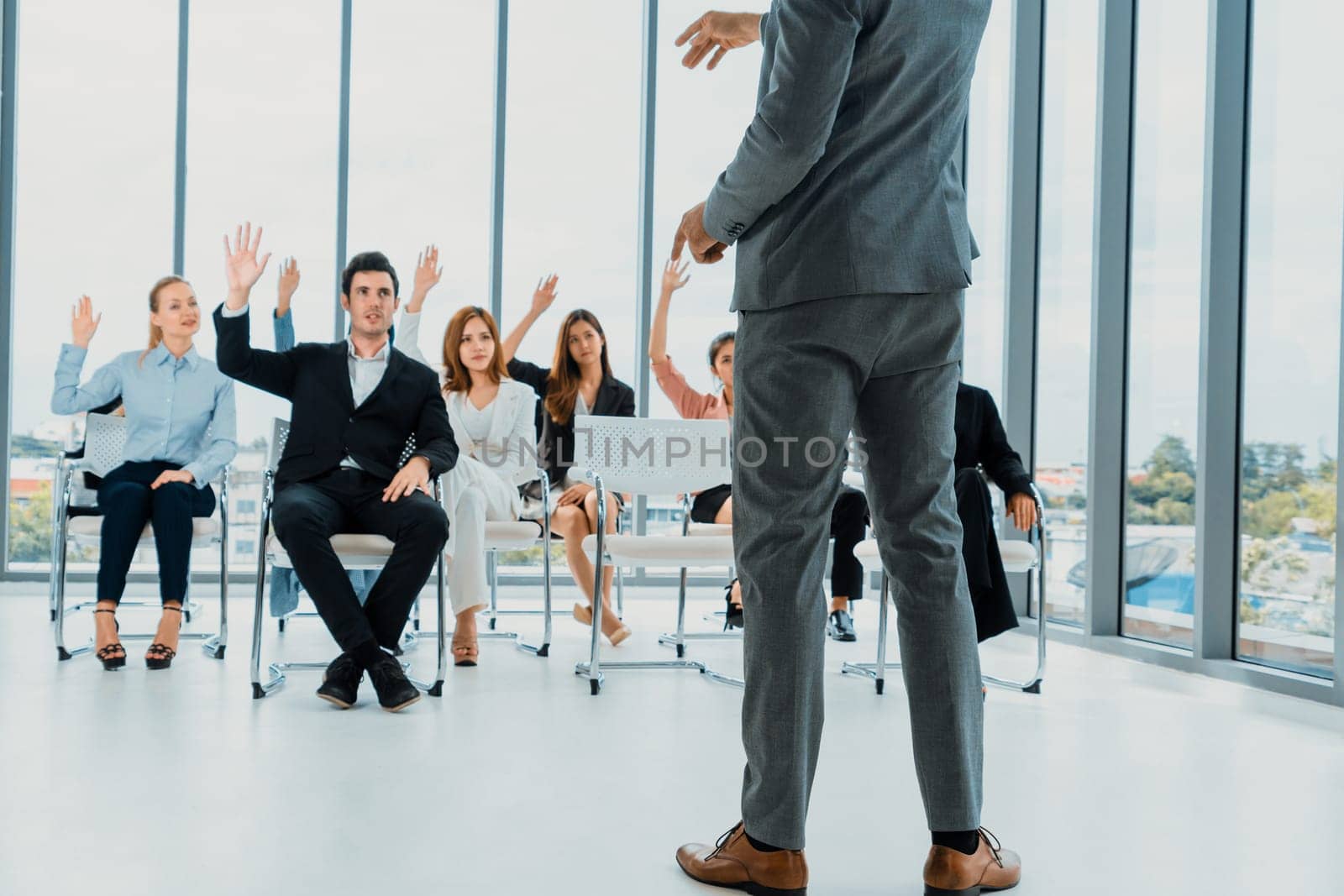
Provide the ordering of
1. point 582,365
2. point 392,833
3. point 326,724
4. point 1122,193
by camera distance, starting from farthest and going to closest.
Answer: point 582,365 < point 1122,193 < point 326,724 < point 392,833

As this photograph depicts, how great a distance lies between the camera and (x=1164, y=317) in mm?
3986

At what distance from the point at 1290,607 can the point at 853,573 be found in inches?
60.8

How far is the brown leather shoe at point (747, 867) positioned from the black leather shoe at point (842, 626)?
2762 millimetres

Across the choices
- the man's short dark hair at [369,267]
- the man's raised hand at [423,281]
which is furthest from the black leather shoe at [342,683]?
the man's raised hand at [423,281]

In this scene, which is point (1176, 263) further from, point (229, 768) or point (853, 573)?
point (229, 768)

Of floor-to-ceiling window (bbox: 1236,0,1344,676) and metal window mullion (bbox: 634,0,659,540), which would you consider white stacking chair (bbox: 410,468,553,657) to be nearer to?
metal window mullion (bbox: 634,0,659,540)

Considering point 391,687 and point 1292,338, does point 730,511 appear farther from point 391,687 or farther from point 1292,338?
point 1292,338

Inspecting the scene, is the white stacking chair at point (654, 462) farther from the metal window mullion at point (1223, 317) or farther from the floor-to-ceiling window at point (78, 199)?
the floor-to-ceiling window at point (78, 199)

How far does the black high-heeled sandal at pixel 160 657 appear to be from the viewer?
338cm

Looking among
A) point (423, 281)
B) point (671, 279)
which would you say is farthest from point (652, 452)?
point (423, 281)

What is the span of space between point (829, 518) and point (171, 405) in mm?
3128

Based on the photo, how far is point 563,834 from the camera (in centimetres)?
181

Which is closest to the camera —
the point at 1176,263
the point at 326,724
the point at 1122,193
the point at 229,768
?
the point at 229,768

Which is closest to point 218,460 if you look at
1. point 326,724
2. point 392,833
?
point 326,724
